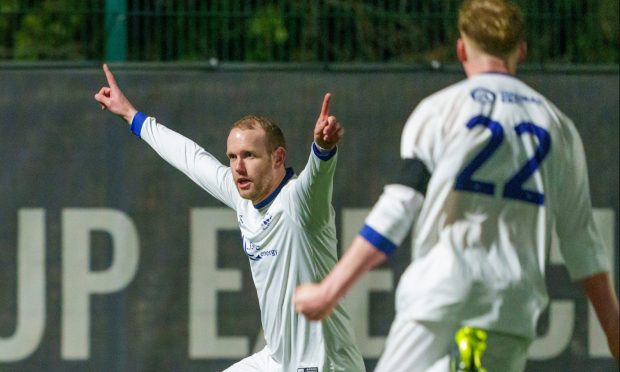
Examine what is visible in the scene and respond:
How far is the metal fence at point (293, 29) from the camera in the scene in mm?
8430

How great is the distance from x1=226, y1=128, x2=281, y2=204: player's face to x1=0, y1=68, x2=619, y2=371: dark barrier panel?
87.3 inches

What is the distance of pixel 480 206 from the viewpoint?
4.07 meters

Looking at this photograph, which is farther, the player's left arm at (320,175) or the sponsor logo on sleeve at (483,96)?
the player's left arm at (320,175)

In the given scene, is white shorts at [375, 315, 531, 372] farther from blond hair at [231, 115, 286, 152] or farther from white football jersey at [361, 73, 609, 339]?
blond hair at [231, 115, 286, 152]

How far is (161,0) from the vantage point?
28.0ft

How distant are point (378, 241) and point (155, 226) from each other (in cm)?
426

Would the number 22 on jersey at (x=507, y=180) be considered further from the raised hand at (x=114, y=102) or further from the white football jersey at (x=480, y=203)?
the raised hand at (x=114, y=102)

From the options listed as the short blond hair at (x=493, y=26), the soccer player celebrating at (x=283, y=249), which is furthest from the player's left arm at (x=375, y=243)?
the soccer player celebrating at (x=283, y=249)

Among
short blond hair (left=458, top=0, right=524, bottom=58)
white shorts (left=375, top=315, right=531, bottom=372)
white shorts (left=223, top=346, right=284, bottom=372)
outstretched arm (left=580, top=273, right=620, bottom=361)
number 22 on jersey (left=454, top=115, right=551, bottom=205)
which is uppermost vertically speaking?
short blond hair (left=458, top=0, right=524, bottom=58)

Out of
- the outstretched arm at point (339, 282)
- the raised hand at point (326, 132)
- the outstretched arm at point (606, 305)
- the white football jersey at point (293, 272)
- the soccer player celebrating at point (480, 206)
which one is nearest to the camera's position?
the outstretched arm at point (339, 282)

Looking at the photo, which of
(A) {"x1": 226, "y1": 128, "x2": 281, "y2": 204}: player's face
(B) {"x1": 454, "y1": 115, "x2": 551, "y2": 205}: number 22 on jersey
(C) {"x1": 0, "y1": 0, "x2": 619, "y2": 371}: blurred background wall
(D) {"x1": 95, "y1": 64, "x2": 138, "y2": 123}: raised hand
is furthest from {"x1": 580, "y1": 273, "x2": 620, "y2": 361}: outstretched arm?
(C) {"x1": 0, "y1": 0, "x2": 619, "y2": 371}: blurred background wall

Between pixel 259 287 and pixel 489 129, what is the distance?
6.18ft

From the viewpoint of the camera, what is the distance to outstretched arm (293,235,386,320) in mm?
3924

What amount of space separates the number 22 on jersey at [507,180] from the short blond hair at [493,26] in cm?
24
